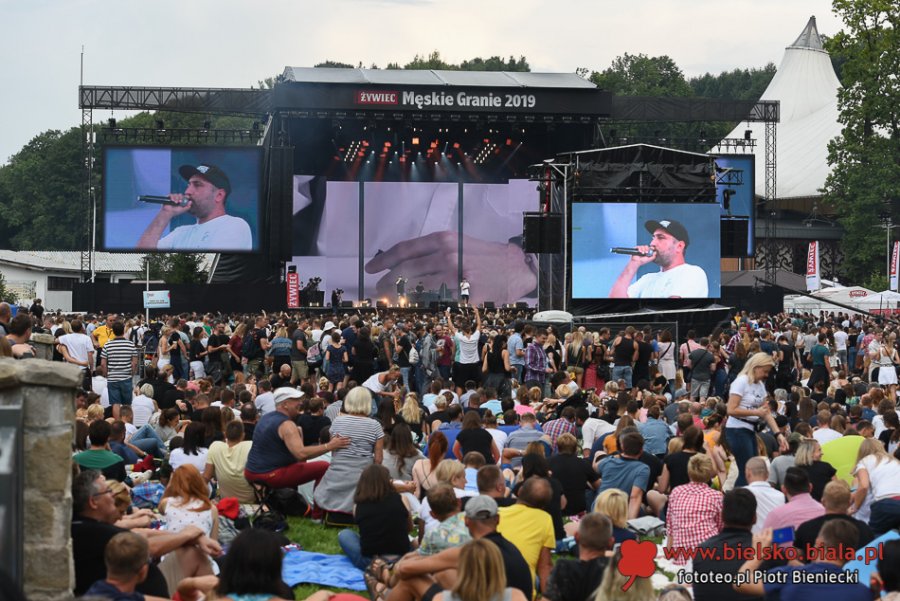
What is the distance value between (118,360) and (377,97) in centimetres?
1915

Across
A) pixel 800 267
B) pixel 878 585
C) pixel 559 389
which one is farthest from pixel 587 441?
pixel 800 267

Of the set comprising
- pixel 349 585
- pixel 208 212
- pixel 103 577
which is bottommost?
pixel 349 585

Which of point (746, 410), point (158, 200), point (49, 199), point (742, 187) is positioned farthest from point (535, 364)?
point (49, 199)

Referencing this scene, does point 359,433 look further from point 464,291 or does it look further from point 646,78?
point 646,78

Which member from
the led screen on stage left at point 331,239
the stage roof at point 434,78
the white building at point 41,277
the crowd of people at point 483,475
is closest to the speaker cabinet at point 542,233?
the stage roof at point 434,78

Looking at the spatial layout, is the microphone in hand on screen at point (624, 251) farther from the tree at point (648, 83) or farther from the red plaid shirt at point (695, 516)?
the tree at point (648, 83)

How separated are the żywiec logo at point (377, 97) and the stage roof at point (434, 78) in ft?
0.95

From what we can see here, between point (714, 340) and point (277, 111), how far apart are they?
681 inches

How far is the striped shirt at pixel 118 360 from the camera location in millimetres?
13273

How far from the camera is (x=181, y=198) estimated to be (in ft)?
101

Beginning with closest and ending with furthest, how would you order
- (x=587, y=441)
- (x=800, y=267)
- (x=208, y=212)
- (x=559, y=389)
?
(x=587, y=441) → (x=559, y=389) → (x=208, y=212) → (x=800, y=267)

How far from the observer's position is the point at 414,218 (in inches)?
1492

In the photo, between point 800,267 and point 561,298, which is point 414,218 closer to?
point 561,298

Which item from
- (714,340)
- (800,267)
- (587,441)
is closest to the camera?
(587,441)
